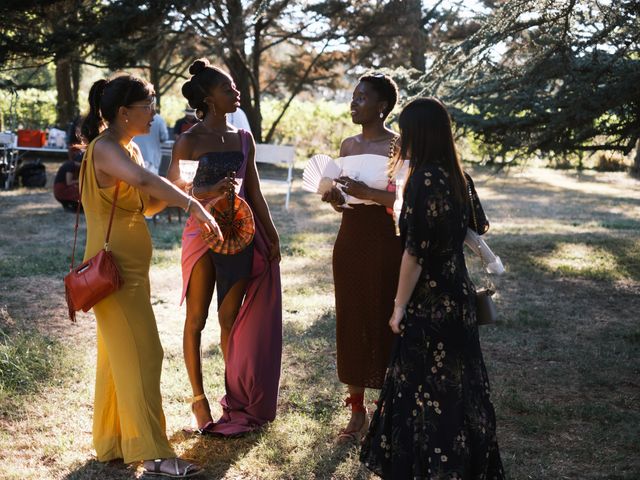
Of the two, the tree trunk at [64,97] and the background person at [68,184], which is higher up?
the tree trunk at [64,97]

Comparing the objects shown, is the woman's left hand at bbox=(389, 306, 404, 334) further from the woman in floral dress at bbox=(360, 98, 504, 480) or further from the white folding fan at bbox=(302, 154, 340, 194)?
the white folding fan at bbox=(302, 154, 340, 194)

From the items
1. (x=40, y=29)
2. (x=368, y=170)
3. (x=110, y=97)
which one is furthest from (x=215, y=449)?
(x=40, y=29)

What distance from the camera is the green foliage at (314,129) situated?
28.8 metres

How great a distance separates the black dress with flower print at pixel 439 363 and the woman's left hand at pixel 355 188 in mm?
853

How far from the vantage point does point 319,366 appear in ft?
19.6

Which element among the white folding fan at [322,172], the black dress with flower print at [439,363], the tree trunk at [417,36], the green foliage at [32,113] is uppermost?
the tree trunk at [417,36]

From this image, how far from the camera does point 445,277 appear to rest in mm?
3480

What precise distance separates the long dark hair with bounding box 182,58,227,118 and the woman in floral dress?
1382 millimetres

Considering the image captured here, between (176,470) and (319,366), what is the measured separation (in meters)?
2.10

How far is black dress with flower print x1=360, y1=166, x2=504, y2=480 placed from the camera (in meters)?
3.38

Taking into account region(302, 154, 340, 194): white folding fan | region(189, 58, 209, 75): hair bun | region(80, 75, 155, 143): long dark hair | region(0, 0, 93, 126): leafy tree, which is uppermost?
region(0, 0, 93, 126): leafy tree

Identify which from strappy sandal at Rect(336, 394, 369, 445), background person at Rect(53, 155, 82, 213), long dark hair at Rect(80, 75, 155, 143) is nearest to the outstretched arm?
long dark hair at Rect(80, 75, 155, 143)

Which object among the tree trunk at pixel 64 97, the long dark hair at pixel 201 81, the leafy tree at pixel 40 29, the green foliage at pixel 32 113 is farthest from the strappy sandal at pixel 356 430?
the green foliage at pixel 32 113

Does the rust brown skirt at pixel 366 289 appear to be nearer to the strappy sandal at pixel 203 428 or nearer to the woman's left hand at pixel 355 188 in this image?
the woman's left hand at pixel 355 188
